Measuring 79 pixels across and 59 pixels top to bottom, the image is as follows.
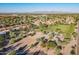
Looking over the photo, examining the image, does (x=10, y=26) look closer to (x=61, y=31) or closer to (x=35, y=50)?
(x=35, y=50)

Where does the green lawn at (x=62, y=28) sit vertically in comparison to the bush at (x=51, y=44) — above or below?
above

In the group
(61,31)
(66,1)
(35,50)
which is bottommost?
(35,50)

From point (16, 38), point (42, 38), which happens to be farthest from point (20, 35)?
point (42, 38)

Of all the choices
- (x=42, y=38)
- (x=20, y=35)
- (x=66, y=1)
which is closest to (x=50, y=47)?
(x=42, y=38)

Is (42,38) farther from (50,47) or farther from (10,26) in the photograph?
(10,26)

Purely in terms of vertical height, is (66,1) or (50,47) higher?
(66,1)

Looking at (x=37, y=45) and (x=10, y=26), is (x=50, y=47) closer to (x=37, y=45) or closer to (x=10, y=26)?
(x=37, y=45)

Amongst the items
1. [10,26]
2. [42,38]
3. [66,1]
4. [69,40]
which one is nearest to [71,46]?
[69,40]

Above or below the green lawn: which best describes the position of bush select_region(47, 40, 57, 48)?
below

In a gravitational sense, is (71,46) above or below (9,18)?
below
